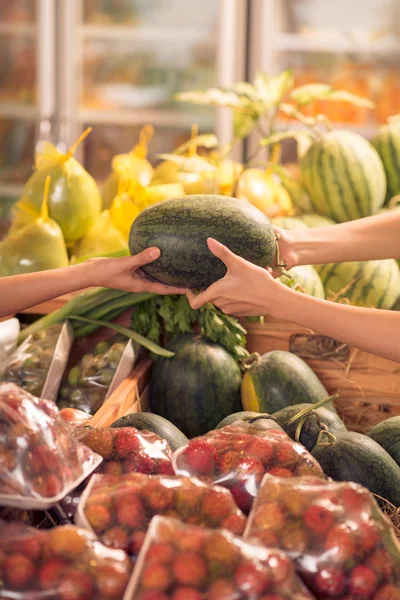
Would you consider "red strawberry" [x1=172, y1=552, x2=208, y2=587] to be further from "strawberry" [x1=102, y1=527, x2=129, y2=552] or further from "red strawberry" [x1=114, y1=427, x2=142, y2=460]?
"red strawberry" [x1=114, y1=427, x2=142, y2=460]

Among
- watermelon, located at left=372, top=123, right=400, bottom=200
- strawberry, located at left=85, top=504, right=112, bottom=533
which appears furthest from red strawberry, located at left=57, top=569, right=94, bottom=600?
watermelon, located at left=372, top=123, right=400, bottom=200

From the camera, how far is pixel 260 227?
158 cm

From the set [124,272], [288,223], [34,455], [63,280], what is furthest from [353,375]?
[34,455]

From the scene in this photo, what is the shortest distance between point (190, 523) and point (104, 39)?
440 cm

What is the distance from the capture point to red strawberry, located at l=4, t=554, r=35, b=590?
809 millimetres

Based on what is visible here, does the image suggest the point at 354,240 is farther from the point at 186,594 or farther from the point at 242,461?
the point at 186,594

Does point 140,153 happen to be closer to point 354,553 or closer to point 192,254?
point 192,254

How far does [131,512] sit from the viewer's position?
3.08 ft

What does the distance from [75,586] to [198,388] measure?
43.4 inches

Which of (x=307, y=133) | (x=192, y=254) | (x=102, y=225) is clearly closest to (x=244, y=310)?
(x=192, y=254)

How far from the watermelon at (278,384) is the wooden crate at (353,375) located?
115mm

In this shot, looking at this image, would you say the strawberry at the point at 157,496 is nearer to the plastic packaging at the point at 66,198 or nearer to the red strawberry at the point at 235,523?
the red strawberry at the point at 235,523

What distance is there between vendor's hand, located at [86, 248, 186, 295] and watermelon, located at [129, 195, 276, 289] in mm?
32

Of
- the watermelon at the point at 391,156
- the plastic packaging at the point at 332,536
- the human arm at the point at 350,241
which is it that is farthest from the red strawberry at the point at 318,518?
the watermelon at the point at 391,156
